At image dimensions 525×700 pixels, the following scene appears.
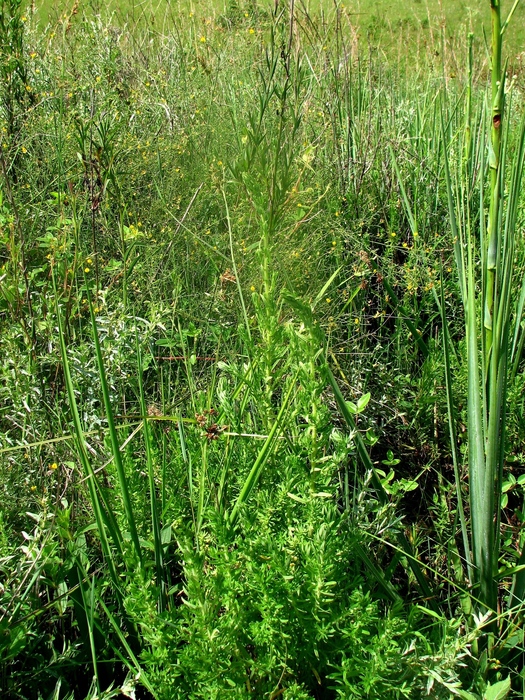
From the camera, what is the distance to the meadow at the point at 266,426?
946 mm

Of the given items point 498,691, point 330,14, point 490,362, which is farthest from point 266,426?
point 330,14

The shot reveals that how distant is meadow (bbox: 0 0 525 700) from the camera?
0.95 m

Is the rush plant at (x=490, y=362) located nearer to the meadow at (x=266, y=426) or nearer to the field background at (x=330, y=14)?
the meadow at (x=266, y=426)

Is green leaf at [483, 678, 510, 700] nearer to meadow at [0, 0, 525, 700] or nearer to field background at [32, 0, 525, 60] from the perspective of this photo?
meadow at [0, 0, 525, 700]

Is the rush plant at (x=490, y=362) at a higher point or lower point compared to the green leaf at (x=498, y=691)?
higher

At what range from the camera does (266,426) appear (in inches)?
45.5

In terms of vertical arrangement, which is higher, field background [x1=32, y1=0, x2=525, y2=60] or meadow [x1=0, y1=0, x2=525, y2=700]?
field background [x1=32, y1=0, x2=525, y2=60]

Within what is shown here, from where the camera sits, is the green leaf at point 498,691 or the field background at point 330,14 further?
the field background at point 330,14

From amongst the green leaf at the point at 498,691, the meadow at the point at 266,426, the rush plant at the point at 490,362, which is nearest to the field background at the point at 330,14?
the rush plant at the point at 490,362

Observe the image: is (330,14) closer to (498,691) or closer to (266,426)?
(266,426)

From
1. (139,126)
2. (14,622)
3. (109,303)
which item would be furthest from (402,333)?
(139,126)

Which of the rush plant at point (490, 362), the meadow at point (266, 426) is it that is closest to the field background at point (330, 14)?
the rush plant at point (490, 362)

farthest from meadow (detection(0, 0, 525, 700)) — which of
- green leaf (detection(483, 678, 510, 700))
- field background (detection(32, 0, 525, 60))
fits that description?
field background (detection(32, 0, 525, 60))

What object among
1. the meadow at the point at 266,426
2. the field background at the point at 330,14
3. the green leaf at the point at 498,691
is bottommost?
the green leaf at the point at 498,691
